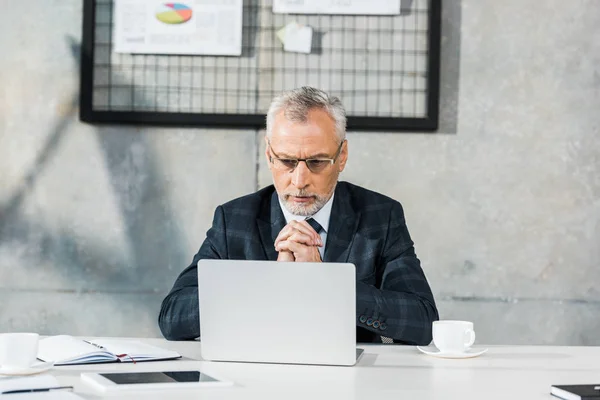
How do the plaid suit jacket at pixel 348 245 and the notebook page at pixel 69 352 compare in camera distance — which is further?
the plaid suit jacket at pixel 348 245

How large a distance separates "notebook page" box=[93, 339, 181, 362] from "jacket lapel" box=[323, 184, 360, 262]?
26.0 inches

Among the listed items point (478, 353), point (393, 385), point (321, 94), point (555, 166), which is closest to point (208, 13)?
point (321, 94)

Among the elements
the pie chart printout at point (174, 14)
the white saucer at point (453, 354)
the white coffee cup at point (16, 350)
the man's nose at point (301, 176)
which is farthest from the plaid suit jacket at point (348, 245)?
the pie chart printout at point (174, 14)

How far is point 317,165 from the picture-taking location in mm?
2301

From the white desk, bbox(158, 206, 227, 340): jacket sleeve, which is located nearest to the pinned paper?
bbox(158, 206, 227, 340): jacket sleeve

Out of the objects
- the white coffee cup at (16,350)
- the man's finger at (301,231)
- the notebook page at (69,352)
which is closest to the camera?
the white coffee cup at (16,350)

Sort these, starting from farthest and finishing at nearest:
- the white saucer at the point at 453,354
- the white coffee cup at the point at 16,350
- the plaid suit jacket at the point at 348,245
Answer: the plaid suit jacket at the point at 348,245, the white saucer at the point at 453,354, the white coffee cup at the point at 16,350

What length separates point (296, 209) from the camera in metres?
2.33

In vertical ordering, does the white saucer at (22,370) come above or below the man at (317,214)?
below

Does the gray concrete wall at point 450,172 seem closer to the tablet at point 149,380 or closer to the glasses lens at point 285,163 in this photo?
the glasses lens at point 285,163

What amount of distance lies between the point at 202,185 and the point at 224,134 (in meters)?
0.20

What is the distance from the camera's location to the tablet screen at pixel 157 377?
142 cm

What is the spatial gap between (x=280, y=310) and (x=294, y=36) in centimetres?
169

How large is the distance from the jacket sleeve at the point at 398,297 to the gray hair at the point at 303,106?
314 mm
